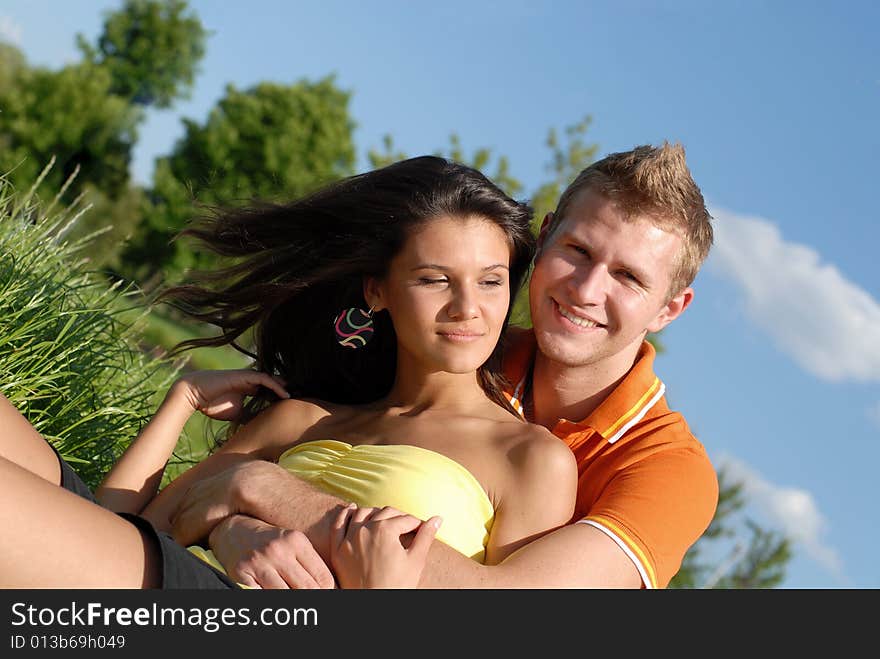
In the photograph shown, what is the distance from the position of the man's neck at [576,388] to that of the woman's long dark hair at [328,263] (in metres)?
0.17

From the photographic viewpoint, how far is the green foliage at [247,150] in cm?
2831

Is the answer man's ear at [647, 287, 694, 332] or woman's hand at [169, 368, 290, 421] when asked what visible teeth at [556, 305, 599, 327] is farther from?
woman's hand at [169, 368, 290, 421]

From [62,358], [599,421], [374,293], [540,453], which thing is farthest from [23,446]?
[62,358]

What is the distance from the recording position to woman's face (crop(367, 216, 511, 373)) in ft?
9.74

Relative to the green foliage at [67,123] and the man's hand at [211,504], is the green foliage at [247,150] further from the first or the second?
the man's hand at [211,504]

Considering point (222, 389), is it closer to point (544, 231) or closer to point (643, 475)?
point (544, 231)

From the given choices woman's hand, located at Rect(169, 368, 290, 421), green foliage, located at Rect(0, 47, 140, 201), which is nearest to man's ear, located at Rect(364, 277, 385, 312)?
woman's hand, located at Rect(169, 368, 290, 421)

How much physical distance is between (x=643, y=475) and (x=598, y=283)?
661mm

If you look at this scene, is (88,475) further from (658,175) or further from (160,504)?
(658,175)

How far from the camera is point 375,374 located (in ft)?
11.8

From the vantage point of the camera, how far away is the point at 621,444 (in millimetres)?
2990

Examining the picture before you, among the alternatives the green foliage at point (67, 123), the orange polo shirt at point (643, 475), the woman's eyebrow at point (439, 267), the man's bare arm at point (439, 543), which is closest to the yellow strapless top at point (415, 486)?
the man's bare arm at point (439, 543)
